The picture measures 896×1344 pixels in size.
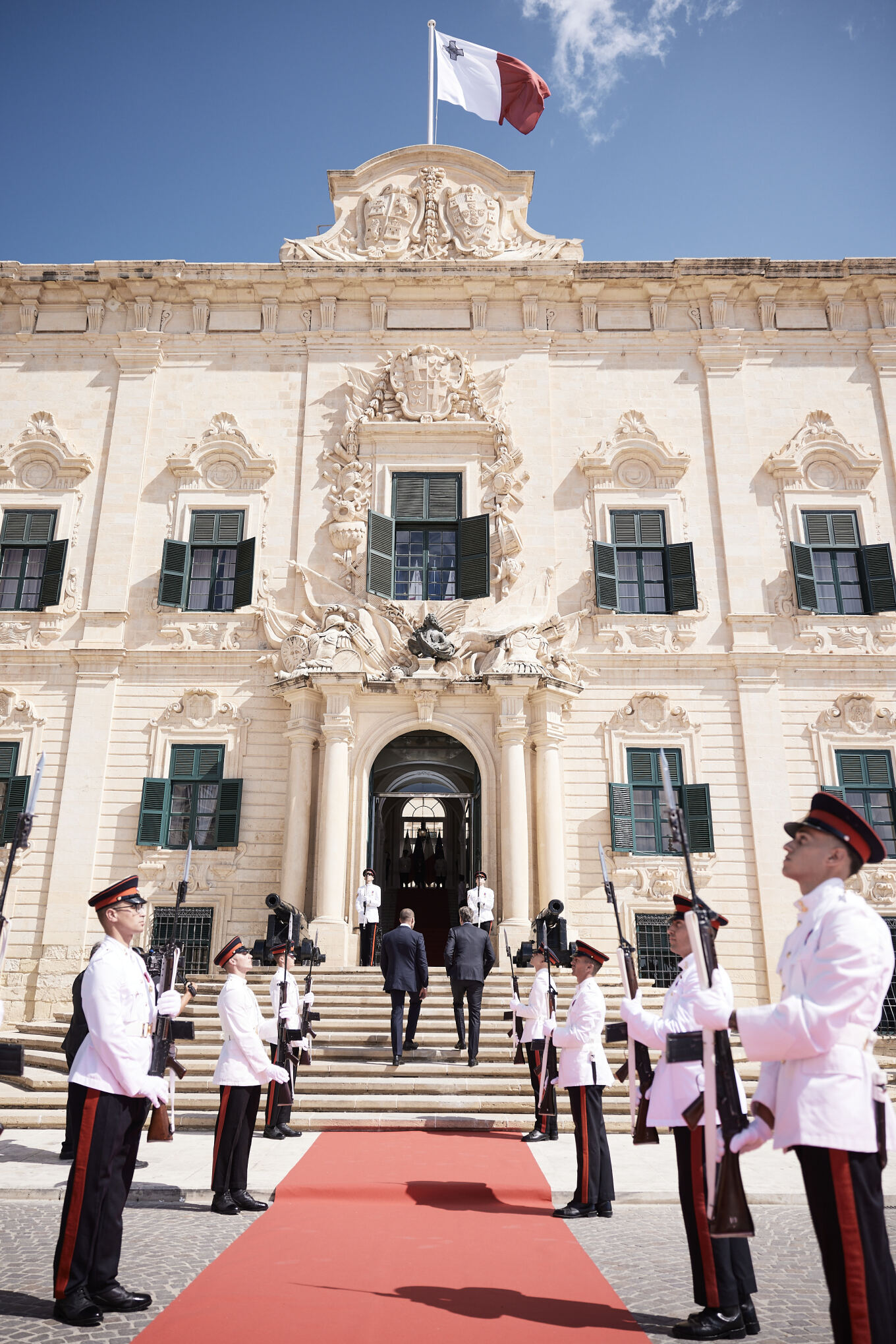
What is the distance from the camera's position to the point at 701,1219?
4309 millimetres

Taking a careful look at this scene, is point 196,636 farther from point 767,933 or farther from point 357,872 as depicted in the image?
point 767,933

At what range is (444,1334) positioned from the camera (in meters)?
4.08

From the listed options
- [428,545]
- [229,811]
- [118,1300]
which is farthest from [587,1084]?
[428,545]

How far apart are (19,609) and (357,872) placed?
7726mm

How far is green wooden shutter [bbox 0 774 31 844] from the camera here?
48.5 feet

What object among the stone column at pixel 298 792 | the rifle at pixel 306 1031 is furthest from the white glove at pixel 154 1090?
the stone column at pixel 298 792

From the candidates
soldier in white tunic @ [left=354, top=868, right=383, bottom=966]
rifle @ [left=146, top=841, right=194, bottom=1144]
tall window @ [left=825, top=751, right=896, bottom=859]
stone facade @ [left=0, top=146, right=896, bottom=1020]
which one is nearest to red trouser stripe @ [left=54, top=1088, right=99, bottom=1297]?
rifle @ [left=146, top=841, right=194, bottom=1144]

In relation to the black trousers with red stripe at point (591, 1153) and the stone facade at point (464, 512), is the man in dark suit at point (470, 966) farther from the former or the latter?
the black trousers with red stripe at point (591, 1153)

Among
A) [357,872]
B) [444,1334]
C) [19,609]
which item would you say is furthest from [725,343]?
[444,1334]

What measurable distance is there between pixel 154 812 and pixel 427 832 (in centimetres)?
999

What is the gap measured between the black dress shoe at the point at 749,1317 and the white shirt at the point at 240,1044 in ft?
11.4

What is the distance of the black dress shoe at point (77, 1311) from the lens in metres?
4.21

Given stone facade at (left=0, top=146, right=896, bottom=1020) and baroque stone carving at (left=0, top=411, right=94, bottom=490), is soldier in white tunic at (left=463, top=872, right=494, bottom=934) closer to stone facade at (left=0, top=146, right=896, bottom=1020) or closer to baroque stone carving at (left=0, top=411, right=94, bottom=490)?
stone facade at (left=0, top=146, right=896, bottom=1020)

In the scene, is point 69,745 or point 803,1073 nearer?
point 803,1073
